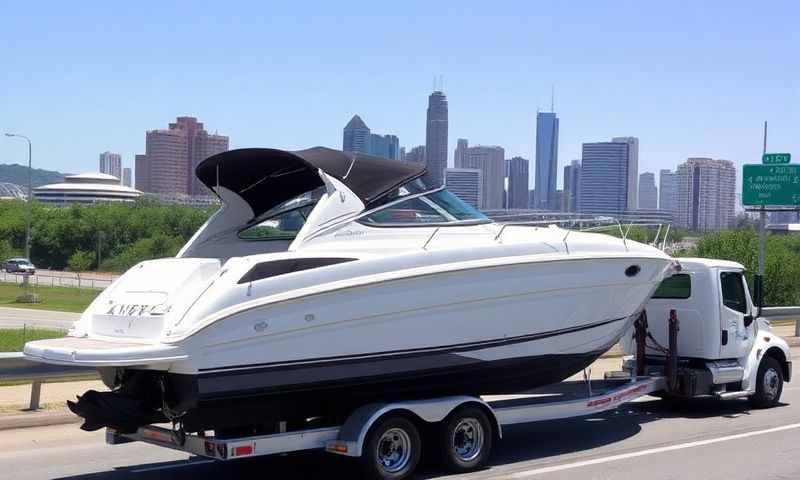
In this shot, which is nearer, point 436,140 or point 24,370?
point 24,370

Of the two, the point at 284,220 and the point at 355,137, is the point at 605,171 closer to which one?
the point at 355,137

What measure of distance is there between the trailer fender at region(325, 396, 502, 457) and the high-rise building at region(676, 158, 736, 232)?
152014 millimetres

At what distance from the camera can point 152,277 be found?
9672 millimetres

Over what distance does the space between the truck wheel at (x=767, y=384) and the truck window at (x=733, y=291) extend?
3.26ft

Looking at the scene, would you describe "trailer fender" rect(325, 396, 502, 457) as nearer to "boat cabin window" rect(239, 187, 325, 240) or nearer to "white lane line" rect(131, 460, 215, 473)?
"white lane line" rect(131, 460, 215, 473)

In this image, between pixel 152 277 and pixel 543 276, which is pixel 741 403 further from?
pixel 152 277

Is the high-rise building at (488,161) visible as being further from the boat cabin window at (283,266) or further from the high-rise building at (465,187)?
the boat cabin window at (283,266)

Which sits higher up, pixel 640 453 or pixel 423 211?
pixel 423 211

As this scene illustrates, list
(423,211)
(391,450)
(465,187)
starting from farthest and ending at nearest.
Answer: (465,187)
(423,211)
(391,450)

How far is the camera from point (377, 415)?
30.7ft

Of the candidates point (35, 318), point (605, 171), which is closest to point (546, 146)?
point (605, 171)

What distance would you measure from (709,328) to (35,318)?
110 feet

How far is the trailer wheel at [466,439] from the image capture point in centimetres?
997

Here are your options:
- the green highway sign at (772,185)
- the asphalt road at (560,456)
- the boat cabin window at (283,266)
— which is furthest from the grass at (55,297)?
the boat cabin window at (283,266)
